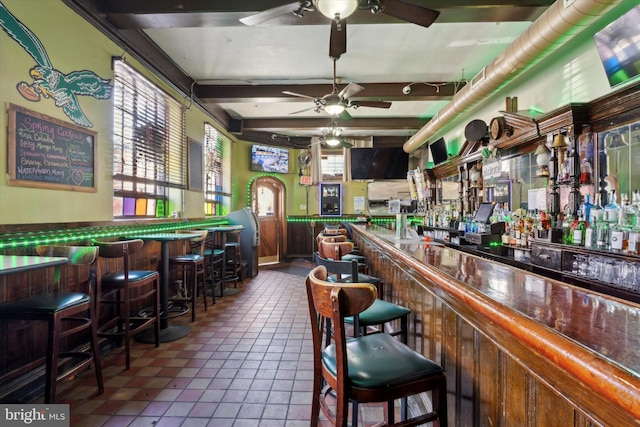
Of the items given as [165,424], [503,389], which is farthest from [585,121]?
[165,424]

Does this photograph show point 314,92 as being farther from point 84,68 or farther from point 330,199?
point 330,199

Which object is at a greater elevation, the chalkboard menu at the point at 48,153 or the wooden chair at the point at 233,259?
the chalkboard menu at the point at 48,153

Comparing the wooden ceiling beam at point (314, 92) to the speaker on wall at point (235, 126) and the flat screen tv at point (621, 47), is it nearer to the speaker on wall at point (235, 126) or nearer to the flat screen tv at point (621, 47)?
the speaker on wall at point (235, 126)

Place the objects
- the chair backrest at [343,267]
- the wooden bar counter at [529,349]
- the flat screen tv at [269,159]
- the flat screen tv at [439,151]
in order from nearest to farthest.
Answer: the wooden bar counter at [529,349], the chair backrest at [343,267], the flat screen tv at [439,151], the flat screen tv at [269,159]

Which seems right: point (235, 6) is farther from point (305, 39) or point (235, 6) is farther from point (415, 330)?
point (415, 330)

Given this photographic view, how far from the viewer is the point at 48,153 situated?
2.55m

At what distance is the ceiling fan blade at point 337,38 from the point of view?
8.95 feet

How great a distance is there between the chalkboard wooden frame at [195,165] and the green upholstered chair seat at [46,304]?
324 centimetres

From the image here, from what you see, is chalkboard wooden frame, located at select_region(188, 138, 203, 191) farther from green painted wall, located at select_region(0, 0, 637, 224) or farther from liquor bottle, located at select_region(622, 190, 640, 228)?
liquor bottle, located at select_region(622, 190, 640, 228)

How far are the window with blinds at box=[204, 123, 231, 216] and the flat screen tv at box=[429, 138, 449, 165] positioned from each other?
4569 mm

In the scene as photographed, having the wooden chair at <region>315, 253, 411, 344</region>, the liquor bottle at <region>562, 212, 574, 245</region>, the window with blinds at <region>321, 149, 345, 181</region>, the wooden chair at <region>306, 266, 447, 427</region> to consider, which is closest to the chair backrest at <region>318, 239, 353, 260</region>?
the wooden chair at <region>315, 253, 411, 344</region>

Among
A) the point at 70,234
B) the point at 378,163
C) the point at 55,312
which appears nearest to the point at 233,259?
the point at 70,234

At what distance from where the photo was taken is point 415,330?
2062 millimetres

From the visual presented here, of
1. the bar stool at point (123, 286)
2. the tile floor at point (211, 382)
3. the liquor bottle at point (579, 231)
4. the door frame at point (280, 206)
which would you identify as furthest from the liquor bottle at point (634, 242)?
the door frame at point (280, 206)
